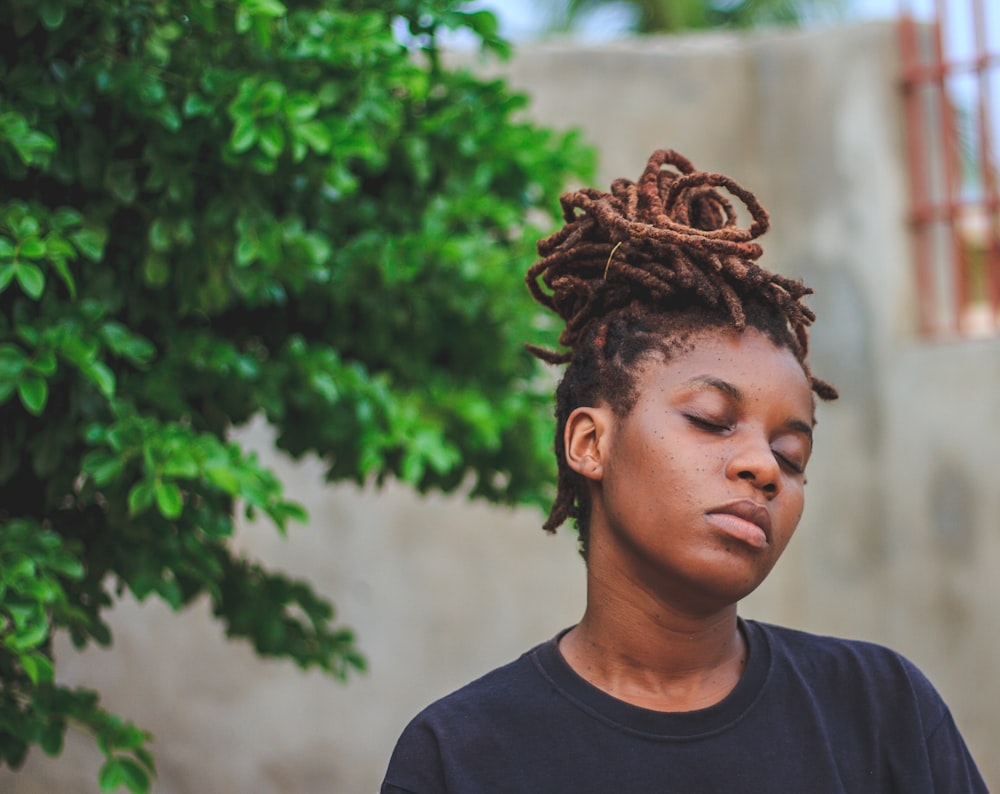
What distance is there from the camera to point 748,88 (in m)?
6.20

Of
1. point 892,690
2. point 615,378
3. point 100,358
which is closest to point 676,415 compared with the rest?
point 615,378

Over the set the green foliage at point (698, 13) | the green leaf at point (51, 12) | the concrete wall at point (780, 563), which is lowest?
the concrete wall at point (780, 563)

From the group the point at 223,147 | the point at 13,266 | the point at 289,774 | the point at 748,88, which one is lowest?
the point at 289,774

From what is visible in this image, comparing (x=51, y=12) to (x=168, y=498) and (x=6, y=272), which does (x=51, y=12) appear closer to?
(x=6, y=272)

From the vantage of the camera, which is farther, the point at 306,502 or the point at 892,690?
the point at 306,502

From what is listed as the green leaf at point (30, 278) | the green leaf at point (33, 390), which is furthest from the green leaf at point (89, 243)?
the green leaf at point (33, 390)

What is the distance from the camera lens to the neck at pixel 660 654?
1.83 metres

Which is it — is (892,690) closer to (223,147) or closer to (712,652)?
(712,652)

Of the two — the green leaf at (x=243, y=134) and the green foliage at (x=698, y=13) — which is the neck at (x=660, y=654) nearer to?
the green leaf at (x=243, y=134)

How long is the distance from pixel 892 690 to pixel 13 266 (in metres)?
1.55

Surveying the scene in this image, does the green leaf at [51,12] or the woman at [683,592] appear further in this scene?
the green leaf at [51,12]

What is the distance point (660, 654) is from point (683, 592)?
11 cm

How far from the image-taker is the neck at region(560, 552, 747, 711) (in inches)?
71.9

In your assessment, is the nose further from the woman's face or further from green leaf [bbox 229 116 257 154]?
green leaf [bbox 229 116 257 154]
